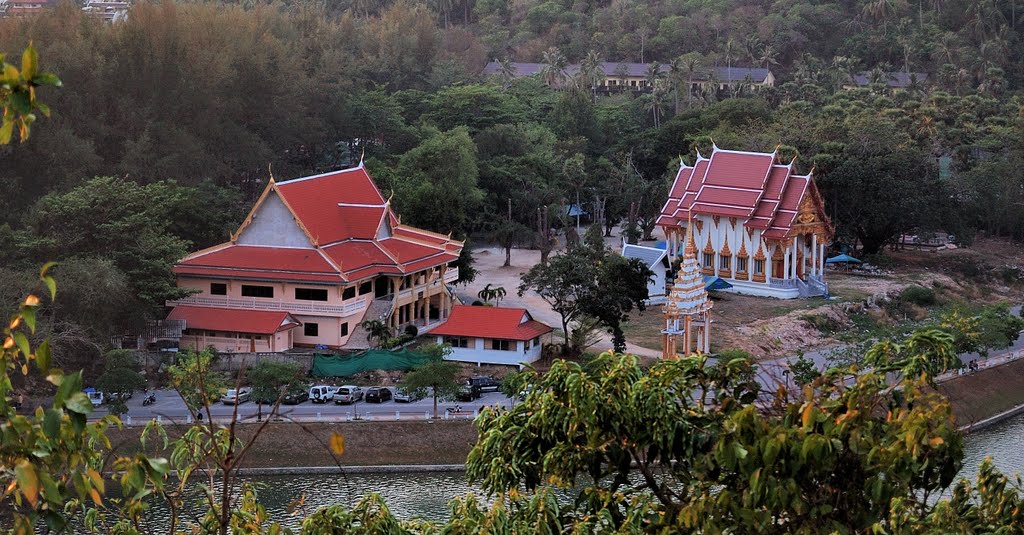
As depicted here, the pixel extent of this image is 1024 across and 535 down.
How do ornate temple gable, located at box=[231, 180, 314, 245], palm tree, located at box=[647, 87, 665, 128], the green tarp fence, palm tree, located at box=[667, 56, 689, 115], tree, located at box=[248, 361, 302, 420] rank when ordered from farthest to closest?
palm tree, located at box=[667, 56, 689, 115], palm tree, located at box=[647, 87, 665, 128], ornate temple gable, located at box=[231, 180, 314, 245], the green tarp fence, tree, located at box=[248, 361, 302, 420]

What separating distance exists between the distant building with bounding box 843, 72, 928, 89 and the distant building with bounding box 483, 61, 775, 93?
4567 mm

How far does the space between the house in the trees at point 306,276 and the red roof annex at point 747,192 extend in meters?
8.55

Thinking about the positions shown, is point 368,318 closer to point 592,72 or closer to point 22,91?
point 22,91

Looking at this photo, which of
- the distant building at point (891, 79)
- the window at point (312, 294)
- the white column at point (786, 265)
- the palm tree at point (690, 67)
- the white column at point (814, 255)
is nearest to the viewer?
the window at point (312, 294)

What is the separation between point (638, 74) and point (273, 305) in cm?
5191

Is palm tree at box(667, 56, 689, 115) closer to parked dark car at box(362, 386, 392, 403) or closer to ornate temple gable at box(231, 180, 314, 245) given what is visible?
ornate temple gable at box(231, 180, 314, 245)

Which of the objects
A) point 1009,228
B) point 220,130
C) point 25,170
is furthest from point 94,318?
point 1009,228

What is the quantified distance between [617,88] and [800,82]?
490 inches

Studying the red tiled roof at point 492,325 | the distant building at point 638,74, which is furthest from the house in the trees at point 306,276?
the distant building at point 638,74

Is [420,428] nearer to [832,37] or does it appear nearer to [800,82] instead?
[800,82]

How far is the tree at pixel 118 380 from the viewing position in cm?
2936

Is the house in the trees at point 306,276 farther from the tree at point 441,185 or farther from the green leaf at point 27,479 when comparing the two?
the green leaf at point 27,479

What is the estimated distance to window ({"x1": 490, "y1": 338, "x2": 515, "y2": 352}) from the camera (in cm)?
3338

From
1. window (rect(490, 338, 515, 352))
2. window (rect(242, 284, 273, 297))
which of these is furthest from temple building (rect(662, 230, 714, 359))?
window (rect(242, 284, 273, 297))
